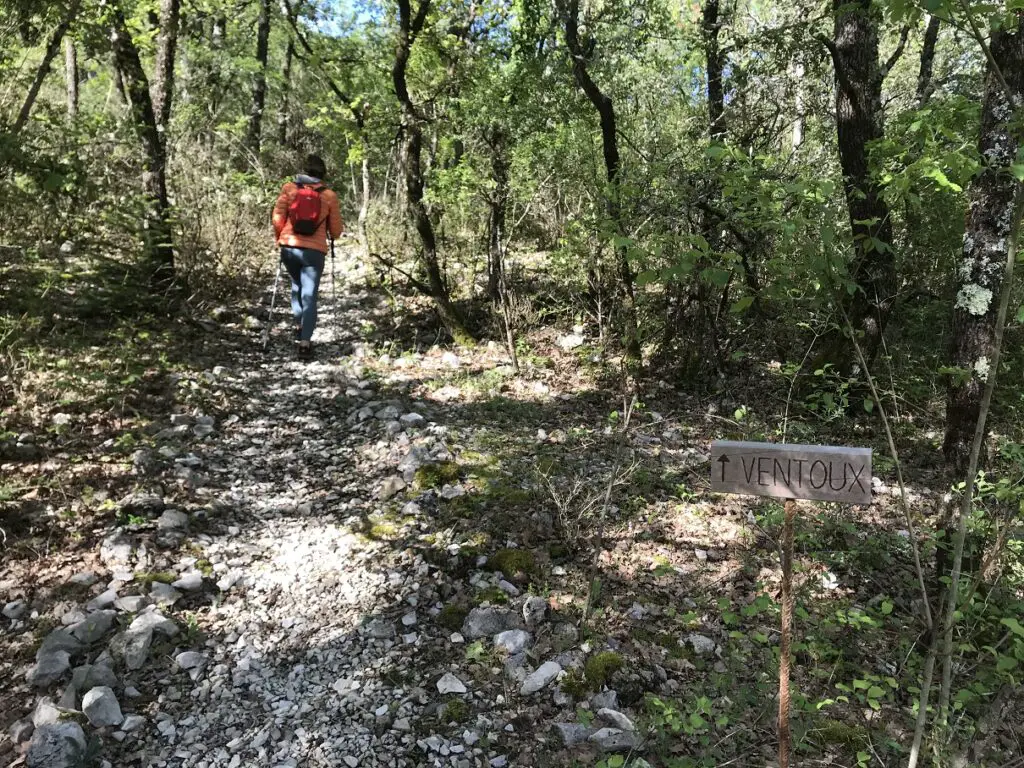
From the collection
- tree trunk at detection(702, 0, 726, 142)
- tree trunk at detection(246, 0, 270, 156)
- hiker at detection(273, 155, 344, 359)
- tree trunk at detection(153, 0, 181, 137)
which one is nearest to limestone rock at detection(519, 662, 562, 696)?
hiker at detection(273, 155, 344, 359)

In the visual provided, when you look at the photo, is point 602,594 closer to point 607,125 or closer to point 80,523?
point 80,523

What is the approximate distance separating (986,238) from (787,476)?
2451 millimetres

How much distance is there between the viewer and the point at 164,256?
745 cm

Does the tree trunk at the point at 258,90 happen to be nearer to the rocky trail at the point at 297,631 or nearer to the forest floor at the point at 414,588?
the forest floor at the point at 414,588

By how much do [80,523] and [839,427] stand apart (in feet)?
21.0

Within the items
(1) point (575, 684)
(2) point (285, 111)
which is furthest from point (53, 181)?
(2) point (285, 111)

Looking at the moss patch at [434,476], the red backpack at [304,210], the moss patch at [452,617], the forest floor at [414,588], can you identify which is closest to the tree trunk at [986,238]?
the forest floor at [414,588]

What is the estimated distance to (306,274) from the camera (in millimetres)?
7590

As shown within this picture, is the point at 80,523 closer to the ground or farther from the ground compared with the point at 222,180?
closer to the ground

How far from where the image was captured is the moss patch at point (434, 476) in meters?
4.98

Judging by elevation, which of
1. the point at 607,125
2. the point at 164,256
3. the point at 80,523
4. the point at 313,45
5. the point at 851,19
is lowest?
the point at 80,523

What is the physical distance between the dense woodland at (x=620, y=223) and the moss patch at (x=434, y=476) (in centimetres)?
202

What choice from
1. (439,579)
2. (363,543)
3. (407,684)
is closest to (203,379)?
(363,543)

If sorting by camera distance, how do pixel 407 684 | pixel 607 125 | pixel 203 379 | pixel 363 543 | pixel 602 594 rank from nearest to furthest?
1. pixel 407 684
2. pixel 602 594
3. pixel 363 543
4. pixel 203 379
5. pixel 607 125
